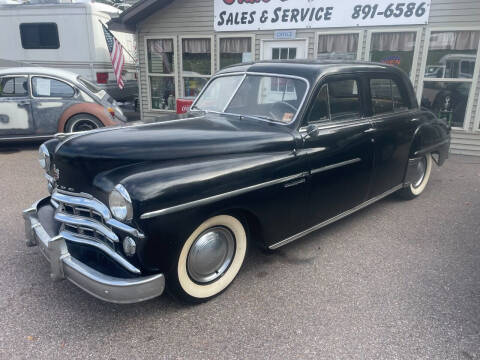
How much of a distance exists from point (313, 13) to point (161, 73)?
4622mm

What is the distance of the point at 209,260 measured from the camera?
9.77 feet

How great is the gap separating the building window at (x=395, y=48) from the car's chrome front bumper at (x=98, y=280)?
7700 millimetres

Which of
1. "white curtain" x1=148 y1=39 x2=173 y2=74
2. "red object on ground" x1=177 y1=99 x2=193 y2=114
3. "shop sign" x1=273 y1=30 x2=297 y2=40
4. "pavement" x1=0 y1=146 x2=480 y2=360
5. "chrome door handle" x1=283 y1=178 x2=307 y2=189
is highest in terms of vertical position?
"shop sign" x1=273 y1=30 x2=297 y2=40

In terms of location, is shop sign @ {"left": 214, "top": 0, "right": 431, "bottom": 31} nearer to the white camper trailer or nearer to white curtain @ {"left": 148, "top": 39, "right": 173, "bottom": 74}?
white curtain @ {"left": 148, "top": 39, "right": 173, "bottom": 74}

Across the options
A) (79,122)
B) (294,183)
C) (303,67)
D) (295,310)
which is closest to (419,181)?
(303,67)

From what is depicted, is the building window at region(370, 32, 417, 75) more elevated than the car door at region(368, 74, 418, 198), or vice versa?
the building window at region(370, 32, 417, 75)

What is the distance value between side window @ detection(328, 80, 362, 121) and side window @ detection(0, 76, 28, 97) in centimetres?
665

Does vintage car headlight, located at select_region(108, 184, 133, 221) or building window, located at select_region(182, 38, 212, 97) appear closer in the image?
vintage car headlight, located at select_region(108, 184, 133, 221)

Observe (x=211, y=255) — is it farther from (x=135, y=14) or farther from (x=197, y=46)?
(x=135, y=14)

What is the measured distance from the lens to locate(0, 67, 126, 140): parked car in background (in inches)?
301

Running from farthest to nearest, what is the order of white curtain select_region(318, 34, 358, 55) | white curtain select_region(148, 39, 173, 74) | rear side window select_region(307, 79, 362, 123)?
1. white curtain select_region(148, 39, 173, 74)
2. white curtain select_region(318, 34, 358, 55)
3. rear side window select_region(307, 79, 362, 123)

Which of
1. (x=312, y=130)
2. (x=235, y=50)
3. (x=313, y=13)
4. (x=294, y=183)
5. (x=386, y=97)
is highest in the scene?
(x=313, y=13)

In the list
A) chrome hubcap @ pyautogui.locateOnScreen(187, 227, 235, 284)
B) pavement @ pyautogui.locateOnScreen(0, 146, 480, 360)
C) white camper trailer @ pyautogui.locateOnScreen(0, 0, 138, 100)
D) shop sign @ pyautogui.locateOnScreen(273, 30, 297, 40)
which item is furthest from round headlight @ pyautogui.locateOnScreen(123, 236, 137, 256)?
white camper trailer @ pyautogui.locateOnScreen(0, 0, 138, 100)

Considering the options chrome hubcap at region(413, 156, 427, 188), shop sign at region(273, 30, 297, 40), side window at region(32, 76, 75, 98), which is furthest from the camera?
shop sign at region(273, 30, 297, 40)
